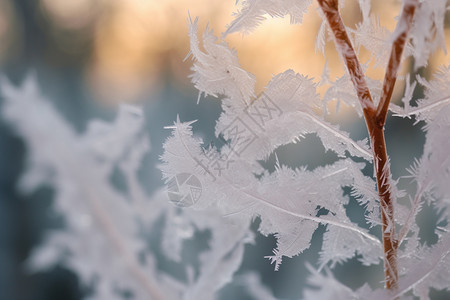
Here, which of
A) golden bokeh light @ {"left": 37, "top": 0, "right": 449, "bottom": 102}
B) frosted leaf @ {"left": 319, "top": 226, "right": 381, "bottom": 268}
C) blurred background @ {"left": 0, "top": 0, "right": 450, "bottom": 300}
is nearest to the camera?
frosted leaf @ {"left": 319, "top": 226, "right": 381, "bottom": 268}

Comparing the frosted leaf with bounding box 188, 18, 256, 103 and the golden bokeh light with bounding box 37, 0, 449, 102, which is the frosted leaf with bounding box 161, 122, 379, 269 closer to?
the frosted leaf with bounding box 188, 18, 256, 103

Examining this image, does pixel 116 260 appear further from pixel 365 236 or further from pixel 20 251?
pixel 20 251

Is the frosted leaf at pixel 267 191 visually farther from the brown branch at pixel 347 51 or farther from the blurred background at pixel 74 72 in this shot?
the blurred background at pixel 74 72

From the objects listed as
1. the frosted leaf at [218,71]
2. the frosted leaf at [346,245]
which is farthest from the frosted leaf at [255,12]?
the frosted leaf at [346,245]

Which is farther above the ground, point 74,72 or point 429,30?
point 74,72

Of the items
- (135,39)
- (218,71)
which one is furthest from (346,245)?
(135,39)

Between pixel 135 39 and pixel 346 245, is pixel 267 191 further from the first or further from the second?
pixel 135 39

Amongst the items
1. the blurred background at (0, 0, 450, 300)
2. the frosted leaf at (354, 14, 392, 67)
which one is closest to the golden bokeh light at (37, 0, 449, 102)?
the blurred background at (0, 0, 450, 300)
